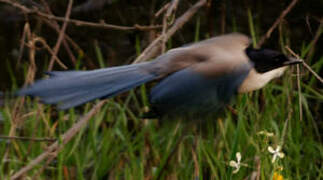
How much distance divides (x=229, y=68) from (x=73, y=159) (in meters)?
1.46

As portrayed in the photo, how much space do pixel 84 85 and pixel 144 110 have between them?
1.38 m

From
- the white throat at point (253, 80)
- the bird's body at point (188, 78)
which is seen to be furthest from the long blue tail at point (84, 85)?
Answer: the white throat at point (253, 80)

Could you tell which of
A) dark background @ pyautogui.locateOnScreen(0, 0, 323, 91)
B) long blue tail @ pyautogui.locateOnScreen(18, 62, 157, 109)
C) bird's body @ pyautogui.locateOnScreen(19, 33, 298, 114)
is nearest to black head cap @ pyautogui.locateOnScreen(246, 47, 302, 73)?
bird's body @ pyautogui.locateOnScreen(19, 33, 298, 114)

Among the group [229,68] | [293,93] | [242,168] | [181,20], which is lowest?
[242,168]

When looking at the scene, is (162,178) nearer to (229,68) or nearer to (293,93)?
(293,93)

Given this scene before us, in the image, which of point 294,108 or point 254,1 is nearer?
point 294,108

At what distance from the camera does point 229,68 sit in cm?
178

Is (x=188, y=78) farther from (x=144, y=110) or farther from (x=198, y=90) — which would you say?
(x=144, y=110)

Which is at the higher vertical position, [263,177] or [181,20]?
[181,20]

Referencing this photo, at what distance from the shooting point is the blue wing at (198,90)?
70.1 inches

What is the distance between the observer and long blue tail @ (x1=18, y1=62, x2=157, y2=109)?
1.73 metres

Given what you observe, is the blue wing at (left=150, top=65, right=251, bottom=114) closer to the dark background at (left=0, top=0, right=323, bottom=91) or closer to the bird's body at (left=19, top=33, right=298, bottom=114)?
the bird's body at (left=19, top=33, right=298, bottom=114)

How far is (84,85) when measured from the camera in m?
1.83

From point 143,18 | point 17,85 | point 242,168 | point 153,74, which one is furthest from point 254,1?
point 153,74
